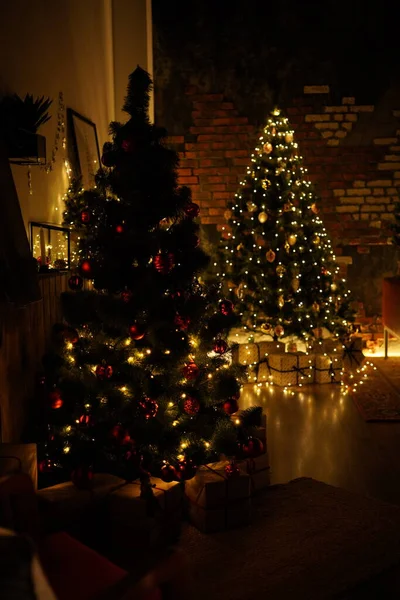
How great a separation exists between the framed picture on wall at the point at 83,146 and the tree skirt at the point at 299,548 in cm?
242

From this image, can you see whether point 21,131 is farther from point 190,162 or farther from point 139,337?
point 190,162

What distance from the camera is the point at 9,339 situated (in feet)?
9.24

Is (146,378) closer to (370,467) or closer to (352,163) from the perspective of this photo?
(370,467)

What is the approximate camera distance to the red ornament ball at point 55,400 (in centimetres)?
290

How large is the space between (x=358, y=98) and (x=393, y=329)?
243 centimetres

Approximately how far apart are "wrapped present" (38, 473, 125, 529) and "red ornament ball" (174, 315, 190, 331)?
0.71 metres

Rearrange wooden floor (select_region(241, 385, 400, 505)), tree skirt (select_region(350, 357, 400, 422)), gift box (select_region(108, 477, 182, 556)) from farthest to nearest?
tree skirt (select_region(350, 357, 400, 422)) → wooden floor (select_region(241, 385, 400, 505)) → gift box (select_region(108, 477, 182, 556))

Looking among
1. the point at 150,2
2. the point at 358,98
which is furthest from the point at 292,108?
the point at 150,2

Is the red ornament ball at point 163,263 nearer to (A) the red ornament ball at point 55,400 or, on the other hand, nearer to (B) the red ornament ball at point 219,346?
(B) the red ornament ball at point 219,346

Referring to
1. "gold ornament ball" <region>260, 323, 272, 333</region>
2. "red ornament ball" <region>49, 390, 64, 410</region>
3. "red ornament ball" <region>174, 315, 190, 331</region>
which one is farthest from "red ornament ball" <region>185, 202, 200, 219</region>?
"gold ornament ball" <region>260, 323, 272, 333</region>

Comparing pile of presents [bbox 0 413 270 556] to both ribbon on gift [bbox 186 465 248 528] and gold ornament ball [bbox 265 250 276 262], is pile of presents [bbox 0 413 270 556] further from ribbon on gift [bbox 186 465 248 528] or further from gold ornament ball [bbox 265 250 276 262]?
gold ornament ball [bbox 265 250 276 262]

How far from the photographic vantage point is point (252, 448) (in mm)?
2998

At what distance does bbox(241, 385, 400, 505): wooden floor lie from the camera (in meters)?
3.39

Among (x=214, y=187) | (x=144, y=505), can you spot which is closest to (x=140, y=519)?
(x=144, y=505)
